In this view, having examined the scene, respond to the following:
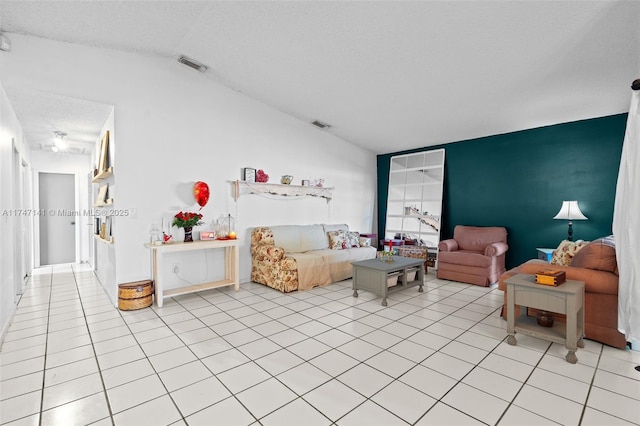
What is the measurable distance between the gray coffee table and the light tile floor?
1.05 feet

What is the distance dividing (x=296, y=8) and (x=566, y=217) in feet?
14.3

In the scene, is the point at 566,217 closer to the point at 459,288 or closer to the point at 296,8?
the point at 459,288

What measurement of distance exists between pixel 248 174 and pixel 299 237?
4.33ft

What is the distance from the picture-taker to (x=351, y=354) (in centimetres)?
252

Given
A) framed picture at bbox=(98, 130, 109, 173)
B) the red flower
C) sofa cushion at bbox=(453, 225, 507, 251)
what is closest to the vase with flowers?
the red flower

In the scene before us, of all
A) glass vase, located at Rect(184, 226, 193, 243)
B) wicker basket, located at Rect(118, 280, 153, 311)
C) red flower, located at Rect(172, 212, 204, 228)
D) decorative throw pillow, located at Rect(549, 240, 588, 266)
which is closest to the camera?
decorative throw pillow, located at Rect(549, 240, 588, 266)

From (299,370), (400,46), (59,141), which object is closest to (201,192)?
(59,141)

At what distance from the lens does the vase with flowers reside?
13.1 ft

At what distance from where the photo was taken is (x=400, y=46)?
3.31m

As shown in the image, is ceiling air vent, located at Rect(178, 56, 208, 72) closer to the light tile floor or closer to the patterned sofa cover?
the patterned sofa cover

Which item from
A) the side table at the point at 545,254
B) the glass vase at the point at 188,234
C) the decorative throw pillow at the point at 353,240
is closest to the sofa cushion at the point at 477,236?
the side table at the point at 545,254

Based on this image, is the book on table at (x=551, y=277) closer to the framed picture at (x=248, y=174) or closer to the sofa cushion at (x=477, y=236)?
the sofa cushion at (x=477, y=236)

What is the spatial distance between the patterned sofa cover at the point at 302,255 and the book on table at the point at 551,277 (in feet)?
9.17

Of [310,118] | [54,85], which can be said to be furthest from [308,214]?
[54,85]
